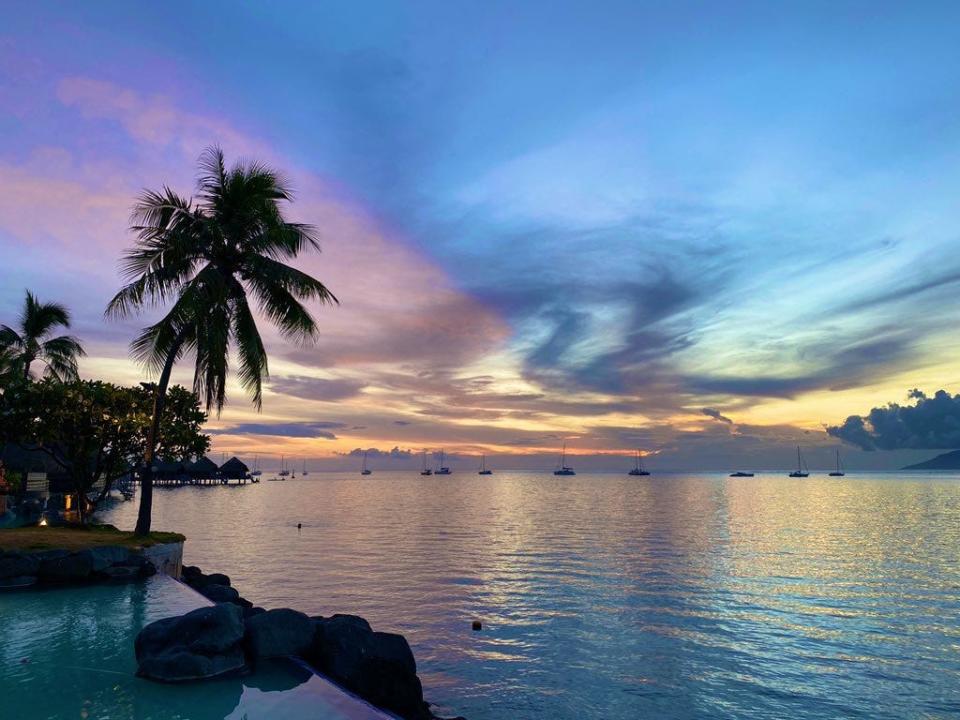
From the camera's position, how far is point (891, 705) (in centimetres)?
1516

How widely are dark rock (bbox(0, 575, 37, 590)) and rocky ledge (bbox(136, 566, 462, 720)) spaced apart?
1069 cm

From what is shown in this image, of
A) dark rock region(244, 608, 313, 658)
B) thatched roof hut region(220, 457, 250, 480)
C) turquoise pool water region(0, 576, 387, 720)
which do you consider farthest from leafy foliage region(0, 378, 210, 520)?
Answer: thatched roof hut region(220, 457, 250, 480)

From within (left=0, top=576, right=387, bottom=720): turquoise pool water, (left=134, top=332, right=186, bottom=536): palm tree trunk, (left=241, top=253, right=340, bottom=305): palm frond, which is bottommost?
(left=0, top=576, right=387, bottom=720): turquoise pool water

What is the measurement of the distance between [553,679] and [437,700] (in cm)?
348

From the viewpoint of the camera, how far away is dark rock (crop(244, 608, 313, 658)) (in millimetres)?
11781

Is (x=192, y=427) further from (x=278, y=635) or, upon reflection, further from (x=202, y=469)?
(x=202, y=469)

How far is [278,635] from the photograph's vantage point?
12.1m

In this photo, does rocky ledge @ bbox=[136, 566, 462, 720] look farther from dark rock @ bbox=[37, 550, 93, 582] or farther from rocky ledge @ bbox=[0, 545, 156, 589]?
dark rock @ bbox=[37, 550, 93, 582]

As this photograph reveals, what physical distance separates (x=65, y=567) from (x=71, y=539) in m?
4.03

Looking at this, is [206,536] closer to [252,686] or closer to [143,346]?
[143,346]

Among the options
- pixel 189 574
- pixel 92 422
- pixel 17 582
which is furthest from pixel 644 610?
pixel 92 422

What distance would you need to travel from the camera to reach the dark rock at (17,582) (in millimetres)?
18047

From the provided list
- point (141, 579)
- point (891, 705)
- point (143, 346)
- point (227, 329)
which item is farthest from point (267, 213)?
point (891, 705)

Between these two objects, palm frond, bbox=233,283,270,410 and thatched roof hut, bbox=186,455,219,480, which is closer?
palm frond, bbox=233,283,270,410
